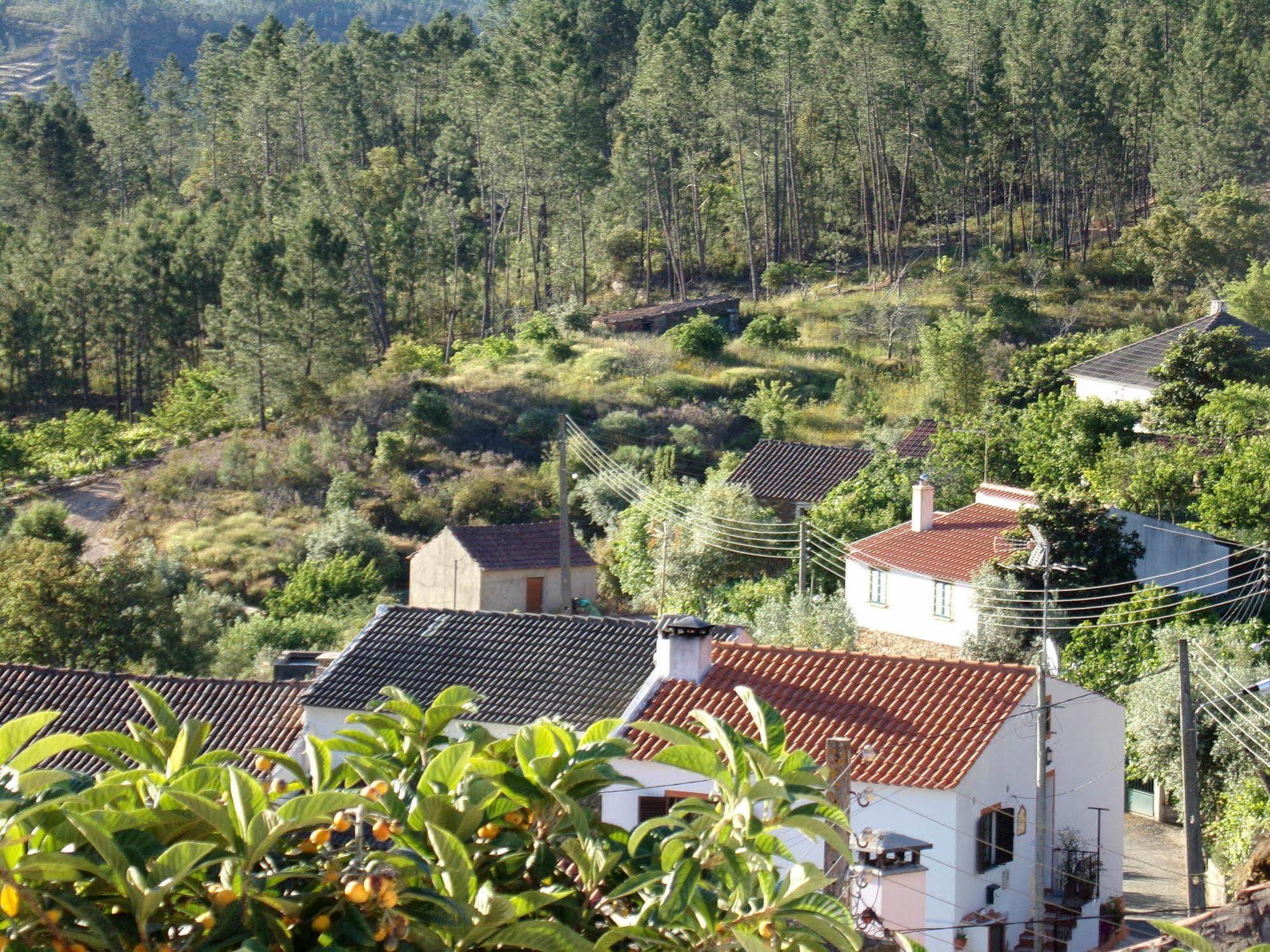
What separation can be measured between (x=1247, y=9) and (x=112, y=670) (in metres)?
57.2

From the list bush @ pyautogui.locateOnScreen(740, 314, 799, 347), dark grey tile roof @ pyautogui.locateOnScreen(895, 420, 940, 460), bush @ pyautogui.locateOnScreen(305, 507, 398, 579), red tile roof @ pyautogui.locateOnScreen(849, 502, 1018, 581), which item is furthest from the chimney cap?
A: bush @ pyautogui.locateOnScreen(740, 314, 799, 347)

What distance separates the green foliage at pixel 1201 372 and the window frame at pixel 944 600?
28.2 feet

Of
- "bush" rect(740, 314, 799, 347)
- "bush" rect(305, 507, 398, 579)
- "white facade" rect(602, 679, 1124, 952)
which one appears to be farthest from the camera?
"bush" rect(740, 314, 799, 347)

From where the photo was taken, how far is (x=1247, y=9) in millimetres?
67625

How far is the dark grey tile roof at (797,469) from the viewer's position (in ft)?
126

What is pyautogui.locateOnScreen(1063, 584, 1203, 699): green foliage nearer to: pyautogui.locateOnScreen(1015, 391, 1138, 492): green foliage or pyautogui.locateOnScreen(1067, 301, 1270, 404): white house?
pyautogui.locateOnScreen(1015, 391, 1138, 492): green foliage

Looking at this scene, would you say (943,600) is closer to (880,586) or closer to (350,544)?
(880,586)

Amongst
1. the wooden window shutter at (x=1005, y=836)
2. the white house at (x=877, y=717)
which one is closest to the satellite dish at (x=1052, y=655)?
the white house at (x=877, y=717)

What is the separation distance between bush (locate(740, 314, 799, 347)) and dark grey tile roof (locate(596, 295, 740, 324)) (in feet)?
10.6

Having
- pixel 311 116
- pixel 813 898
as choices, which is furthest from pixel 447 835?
pixel 311 116

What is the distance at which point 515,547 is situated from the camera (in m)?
35.1

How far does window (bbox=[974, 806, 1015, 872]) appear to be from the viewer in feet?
53.2

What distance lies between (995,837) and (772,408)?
1189 inches

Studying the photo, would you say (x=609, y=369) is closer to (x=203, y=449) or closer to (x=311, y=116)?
(x=203, y=449)
